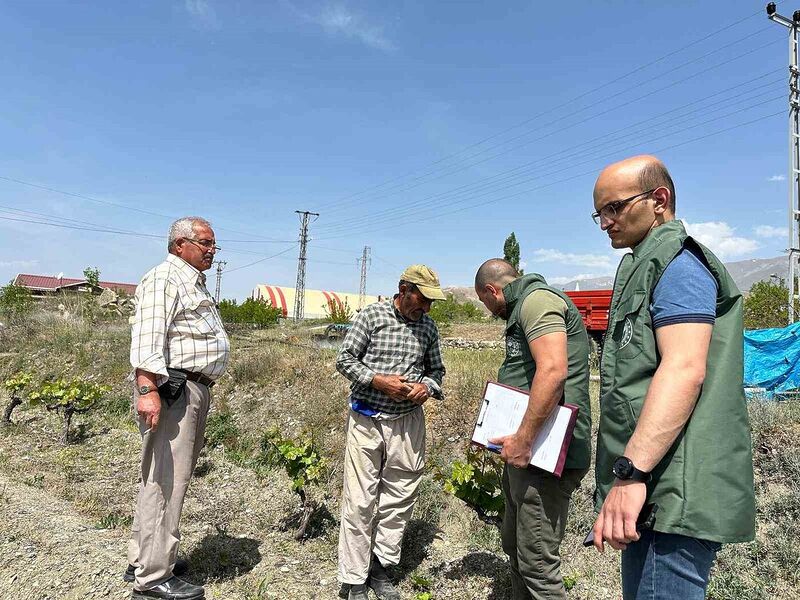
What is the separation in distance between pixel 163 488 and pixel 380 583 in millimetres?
1389

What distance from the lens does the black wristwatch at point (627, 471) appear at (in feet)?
4.73

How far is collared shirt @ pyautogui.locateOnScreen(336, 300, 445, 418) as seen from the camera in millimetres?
3227

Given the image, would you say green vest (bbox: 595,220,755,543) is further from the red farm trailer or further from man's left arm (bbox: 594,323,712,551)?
the red farm trailer

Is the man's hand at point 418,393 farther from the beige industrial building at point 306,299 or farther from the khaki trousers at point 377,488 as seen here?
the beige industrial building at point 306,299

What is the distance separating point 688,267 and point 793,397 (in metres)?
7.74

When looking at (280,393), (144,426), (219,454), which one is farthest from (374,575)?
(280,393)

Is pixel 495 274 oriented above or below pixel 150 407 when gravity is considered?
above

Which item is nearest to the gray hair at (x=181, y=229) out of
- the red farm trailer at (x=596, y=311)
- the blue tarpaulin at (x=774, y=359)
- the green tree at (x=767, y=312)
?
the blue tarpaulin at (x=774, y=359)

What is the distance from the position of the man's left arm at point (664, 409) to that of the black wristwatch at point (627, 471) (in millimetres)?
13

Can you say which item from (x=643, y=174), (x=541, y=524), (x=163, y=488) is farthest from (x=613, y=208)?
(x=163, y=488)

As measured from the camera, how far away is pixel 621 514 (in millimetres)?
1463

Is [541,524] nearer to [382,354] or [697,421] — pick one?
[697,421]

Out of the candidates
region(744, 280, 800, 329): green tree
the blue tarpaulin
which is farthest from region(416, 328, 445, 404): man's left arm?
region(744, 280, 800, 329): green tree

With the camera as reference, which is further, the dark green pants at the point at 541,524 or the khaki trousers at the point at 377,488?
the khaki trousers at the point at 377,488
